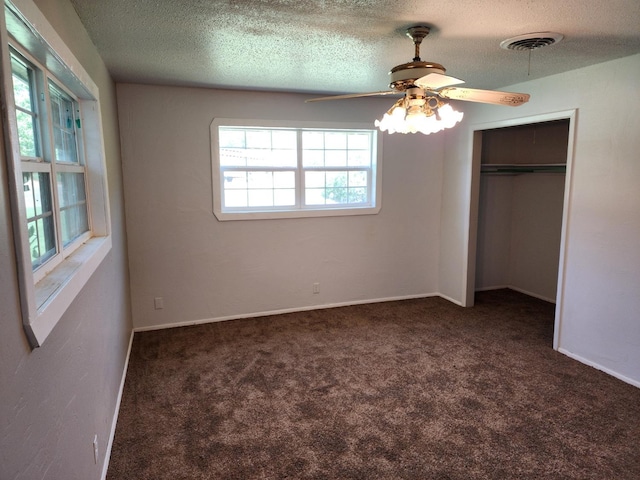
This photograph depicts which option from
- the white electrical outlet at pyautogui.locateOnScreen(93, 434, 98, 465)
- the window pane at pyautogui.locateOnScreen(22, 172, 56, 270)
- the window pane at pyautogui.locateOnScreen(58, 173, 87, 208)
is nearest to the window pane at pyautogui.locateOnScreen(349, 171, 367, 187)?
the window pane at pyautogui.locateOnScreen(58, 173, 87, 208)

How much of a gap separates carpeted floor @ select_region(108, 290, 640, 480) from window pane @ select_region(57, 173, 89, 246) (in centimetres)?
125

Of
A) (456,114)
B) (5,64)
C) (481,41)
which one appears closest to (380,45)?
(481,41)

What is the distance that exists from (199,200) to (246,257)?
0.78m

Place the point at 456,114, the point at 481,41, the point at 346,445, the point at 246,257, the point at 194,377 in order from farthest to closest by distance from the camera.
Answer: the point at 246,257 → the point at 194,377 → the point at 481,41 → the point at 346,445 → the point at 456,114

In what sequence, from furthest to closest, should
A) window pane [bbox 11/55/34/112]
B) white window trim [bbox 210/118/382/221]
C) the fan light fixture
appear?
white window trim [bbox 210/118/382/221] → the fan light fixture → window pane [bbox 11/55/34/112]

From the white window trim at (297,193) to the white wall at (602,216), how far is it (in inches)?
66.6

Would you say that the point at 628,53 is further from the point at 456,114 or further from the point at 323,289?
the point at 323,289

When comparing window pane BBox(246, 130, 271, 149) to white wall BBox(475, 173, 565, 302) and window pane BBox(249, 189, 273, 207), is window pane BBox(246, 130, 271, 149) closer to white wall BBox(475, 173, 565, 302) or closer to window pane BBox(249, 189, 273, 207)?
window pane BBox(249, 189, 273, 207)

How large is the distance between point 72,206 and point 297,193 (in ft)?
8.67

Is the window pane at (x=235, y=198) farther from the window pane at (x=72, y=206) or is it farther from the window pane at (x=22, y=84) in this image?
the window pane at (x=22, y=84)

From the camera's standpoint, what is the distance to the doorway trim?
3.42 metres

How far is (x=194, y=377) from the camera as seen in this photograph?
3191 mm

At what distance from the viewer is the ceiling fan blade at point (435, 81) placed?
1991 mm

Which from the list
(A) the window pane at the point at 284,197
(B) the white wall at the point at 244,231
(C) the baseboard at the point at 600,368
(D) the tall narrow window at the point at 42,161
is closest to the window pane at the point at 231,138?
(B) the white wall at the point at 244,231
